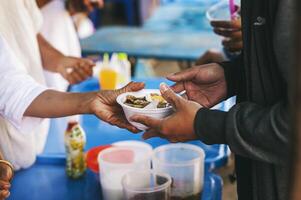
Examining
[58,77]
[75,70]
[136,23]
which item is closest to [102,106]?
[75,70]

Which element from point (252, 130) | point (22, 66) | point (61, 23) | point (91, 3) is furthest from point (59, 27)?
point (252, 130)

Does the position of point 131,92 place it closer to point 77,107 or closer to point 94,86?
point 77,107

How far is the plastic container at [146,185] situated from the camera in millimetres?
1431

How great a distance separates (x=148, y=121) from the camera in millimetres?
1275

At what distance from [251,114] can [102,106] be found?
60 centimetres

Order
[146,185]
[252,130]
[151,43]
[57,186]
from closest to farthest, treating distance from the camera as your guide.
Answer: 1. [252,130]
2. [146,185]
3. [57,186]
4. [151,43]

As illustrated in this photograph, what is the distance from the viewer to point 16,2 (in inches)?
65.4

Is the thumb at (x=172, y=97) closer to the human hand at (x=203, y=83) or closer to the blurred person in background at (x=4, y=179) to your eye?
the human hand at (x=203, y=83)

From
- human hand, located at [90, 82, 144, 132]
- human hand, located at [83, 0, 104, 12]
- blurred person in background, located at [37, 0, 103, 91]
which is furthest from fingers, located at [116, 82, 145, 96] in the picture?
human hand, located at [83, 0, 104, 12]

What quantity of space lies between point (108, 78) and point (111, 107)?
37.1 inches

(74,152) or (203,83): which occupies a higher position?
(203,83)

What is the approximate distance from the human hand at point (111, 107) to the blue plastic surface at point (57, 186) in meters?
0.33

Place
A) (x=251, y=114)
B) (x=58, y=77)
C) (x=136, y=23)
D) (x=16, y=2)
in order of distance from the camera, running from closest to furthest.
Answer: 1. (x=251, y=114)
2. (x=16, y=2)
3. (x=58, y=77)
4. (x=136, y=23)

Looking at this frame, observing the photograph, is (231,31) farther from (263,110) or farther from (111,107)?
(263,110)
